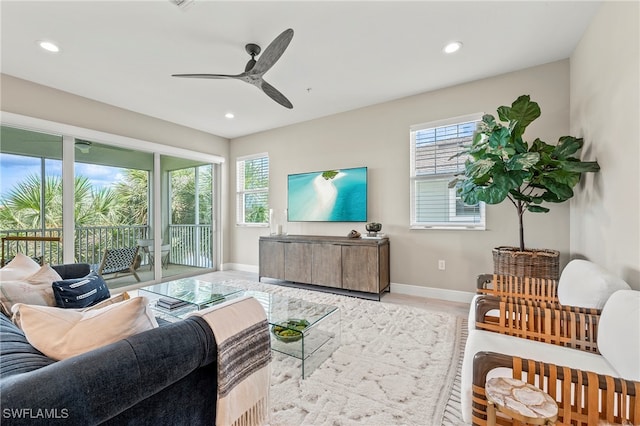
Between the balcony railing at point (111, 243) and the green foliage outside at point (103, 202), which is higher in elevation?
the green foliage outside at point (103, 202)

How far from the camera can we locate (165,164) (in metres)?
4.62

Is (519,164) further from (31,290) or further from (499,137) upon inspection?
(31,290)

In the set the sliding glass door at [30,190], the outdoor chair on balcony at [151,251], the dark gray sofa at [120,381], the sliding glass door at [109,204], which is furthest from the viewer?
the outdoor chair on balcony at [151,251]

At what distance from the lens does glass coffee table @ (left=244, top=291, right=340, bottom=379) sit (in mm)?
1950

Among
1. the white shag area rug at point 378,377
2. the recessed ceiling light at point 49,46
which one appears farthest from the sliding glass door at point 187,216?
the white shag area rug at point 378,377

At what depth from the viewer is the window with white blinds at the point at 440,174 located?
3367 mm

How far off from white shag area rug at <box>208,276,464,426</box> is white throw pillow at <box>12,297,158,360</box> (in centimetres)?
99

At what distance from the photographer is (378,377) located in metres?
1.86

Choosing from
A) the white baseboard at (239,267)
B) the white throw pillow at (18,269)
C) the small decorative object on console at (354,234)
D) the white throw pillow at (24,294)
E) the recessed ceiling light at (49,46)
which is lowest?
the white baseboard at (239,267)

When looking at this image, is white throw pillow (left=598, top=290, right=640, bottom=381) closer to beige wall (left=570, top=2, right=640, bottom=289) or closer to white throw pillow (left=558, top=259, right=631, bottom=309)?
white throw pillow (left=558, top=259, right=631, bottom=309)

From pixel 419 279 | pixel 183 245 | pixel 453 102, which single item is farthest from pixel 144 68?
pixel 419 279

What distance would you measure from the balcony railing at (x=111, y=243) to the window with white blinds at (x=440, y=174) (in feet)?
12.8

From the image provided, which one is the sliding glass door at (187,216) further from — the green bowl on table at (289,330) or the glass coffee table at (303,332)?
the green bowl on table at (289,330)

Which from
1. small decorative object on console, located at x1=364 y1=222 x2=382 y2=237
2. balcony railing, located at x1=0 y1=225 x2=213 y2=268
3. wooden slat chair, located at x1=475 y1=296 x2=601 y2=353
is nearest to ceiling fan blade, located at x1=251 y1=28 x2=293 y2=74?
wooden slat chair, located at x1=475 y1=296 x2=601 y2=353
